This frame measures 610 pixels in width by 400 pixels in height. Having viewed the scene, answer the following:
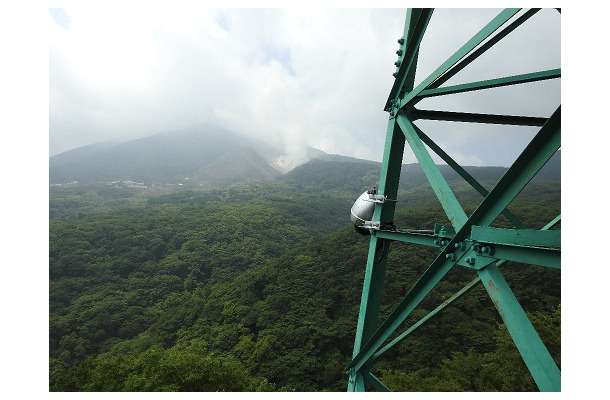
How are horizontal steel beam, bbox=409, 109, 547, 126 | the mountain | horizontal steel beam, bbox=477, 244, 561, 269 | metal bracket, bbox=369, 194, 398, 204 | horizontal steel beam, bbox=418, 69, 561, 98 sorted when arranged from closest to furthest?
horizontal steel beam, bbox=477, 244, 561, 269, horizontal steel beam, bbox=418, 69, 561, 98, horizontal steel beam, bbox=409, 109, 547, 126, metal bracket, bbox=369, 194, 398, 204, the mountain

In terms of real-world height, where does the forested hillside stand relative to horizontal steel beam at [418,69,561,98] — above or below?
below

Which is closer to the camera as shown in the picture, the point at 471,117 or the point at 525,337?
the point at 525,337

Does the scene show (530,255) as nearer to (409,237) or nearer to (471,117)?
(409,237)

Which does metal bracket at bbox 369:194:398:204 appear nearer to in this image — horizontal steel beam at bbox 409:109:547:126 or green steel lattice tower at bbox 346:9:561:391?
green steel lattice tower at bbox 346:9:561:391

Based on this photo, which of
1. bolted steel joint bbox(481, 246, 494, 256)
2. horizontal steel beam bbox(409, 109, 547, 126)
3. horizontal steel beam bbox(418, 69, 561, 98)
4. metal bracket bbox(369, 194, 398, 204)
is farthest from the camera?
metal bracket bbox(369, 194, 398, 204)

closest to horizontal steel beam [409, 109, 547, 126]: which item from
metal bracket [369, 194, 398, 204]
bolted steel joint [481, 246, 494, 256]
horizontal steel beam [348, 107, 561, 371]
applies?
metal bracket [369, 194, 398, 204]

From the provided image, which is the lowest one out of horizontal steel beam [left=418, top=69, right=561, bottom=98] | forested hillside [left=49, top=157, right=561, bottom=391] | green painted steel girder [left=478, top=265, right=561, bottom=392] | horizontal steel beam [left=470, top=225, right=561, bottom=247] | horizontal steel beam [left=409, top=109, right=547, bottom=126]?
forested hillside [left=49, top=157, right=561, bottom=391]

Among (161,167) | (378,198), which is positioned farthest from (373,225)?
(161,167)
